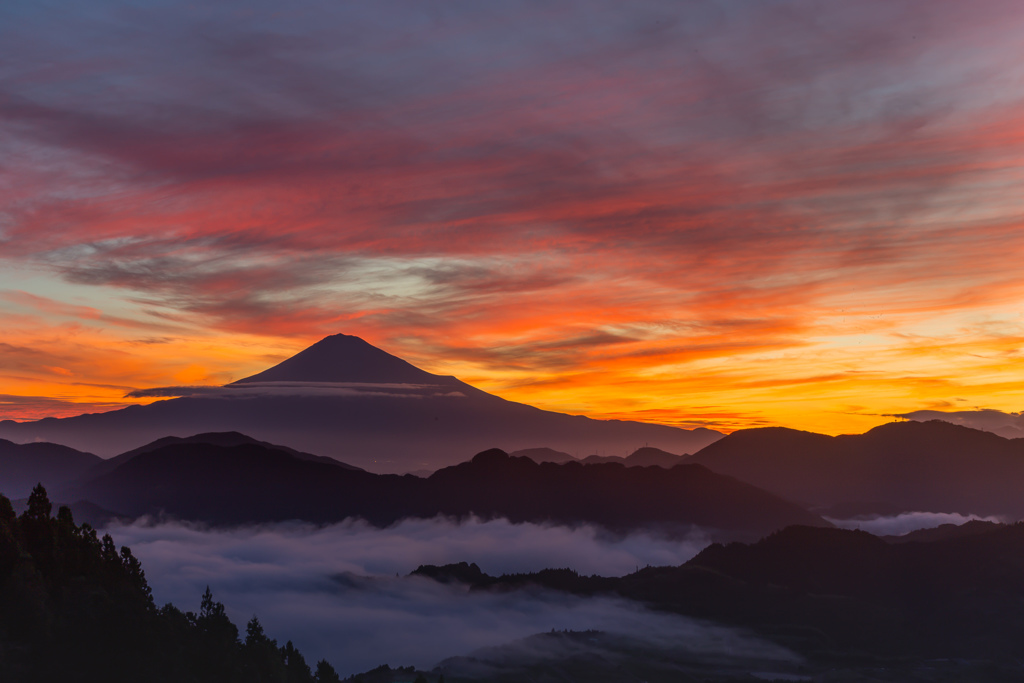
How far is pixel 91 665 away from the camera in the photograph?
105438 millimetres

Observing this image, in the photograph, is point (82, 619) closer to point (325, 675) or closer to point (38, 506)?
point (38, 506)

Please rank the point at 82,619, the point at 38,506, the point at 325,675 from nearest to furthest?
the point at 82,619 < the point at 38,506 < the point at 325,675

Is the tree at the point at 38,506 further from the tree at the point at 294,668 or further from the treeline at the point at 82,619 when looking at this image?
the tree at the point at 294,668

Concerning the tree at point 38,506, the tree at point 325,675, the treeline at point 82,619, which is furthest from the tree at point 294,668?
the tree at point 38,506

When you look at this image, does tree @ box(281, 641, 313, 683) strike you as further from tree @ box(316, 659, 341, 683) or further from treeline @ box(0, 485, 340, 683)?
treeline @ box(0, 485, 340, 683)

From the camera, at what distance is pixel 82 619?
356 ft

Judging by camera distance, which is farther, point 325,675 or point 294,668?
point 325,675

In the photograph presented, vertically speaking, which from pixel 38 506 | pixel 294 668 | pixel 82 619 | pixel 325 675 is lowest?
pixel 325 675

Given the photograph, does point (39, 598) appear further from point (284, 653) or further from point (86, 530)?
point (284, 653)

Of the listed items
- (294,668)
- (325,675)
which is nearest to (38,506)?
(294,668)

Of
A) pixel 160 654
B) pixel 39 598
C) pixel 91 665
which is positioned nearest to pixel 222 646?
pixel 160 654

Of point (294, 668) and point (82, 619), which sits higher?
point (82, 619)

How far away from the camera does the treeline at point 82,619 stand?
100 metres

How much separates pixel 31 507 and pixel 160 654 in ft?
82.2
